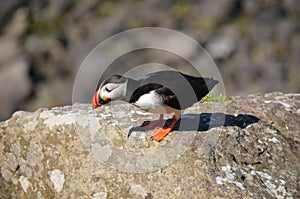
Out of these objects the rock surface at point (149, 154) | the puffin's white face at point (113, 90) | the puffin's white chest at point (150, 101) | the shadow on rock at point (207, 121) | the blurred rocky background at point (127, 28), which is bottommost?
the rock surface at point (149, 154)

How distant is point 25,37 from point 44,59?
242cm

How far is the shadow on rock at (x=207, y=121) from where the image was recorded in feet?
27.9

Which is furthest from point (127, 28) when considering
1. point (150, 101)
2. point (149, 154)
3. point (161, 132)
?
point (149, 154)

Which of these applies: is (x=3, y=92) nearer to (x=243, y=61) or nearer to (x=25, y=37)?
(x=25, y=37)

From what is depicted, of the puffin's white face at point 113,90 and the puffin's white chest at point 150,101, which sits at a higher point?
the puffin's white face at point 113,90

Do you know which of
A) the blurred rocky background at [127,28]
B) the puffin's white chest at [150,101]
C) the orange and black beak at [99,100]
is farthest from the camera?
the blurred rocky background at [127,28]

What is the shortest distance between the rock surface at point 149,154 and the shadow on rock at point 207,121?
0.02 m

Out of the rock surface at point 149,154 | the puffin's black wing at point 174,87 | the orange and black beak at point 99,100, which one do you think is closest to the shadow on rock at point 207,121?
the rock surface at point 149,154

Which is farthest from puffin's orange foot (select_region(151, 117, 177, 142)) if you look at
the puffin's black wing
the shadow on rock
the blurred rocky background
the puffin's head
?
the blurred rocky background

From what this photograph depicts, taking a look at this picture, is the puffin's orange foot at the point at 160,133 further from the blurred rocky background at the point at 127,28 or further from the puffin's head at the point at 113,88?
the blurred rocky background at the point at 127,28

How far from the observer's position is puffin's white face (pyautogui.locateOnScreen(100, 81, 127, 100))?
26.5 ft

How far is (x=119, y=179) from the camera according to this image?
760 centimetres

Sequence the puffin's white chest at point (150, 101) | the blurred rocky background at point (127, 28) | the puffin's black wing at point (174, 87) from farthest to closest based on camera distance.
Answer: the blurred rocky background at point (127, 28) < the puffin's black wing at point (174, 87) < the puffin's white chest at point (150, 101)

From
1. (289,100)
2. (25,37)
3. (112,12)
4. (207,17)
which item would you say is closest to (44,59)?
(25,37)
